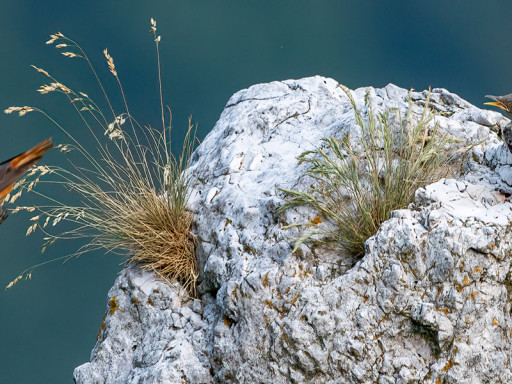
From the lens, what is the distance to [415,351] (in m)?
3.42

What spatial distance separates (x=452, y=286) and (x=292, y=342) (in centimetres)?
103

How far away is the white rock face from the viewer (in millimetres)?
3369

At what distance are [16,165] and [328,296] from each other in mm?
1989

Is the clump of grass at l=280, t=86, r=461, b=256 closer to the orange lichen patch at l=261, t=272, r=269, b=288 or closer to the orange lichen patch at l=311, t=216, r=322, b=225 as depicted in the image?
the orange lichen patch at l=311, t=216, r=322, b=225

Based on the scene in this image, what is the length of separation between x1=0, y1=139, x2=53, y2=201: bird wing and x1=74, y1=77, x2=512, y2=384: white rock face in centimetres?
155

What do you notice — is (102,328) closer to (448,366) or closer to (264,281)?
(264,281)

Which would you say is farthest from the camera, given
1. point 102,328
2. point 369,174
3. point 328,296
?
point 102,328

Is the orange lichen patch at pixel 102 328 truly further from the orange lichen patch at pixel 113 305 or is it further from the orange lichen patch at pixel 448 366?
the orange lichen patch at pixel 448 366

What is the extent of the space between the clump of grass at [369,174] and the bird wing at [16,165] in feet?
5.48

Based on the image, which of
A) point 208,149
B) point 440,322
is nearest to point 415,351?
point 440,322

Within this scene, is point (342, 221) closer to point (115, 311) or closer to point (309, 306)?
point (309, 306)

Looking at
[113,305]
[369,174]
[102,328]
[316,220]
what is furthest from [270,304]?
[102,328]

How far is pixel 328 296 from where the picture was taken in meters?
3.55

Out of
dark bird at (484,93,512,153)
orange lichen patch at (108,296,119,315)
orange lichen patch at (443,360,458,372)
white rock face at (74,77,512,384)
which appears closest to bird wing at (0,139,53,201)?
white rock face at (74,77,512,384)
